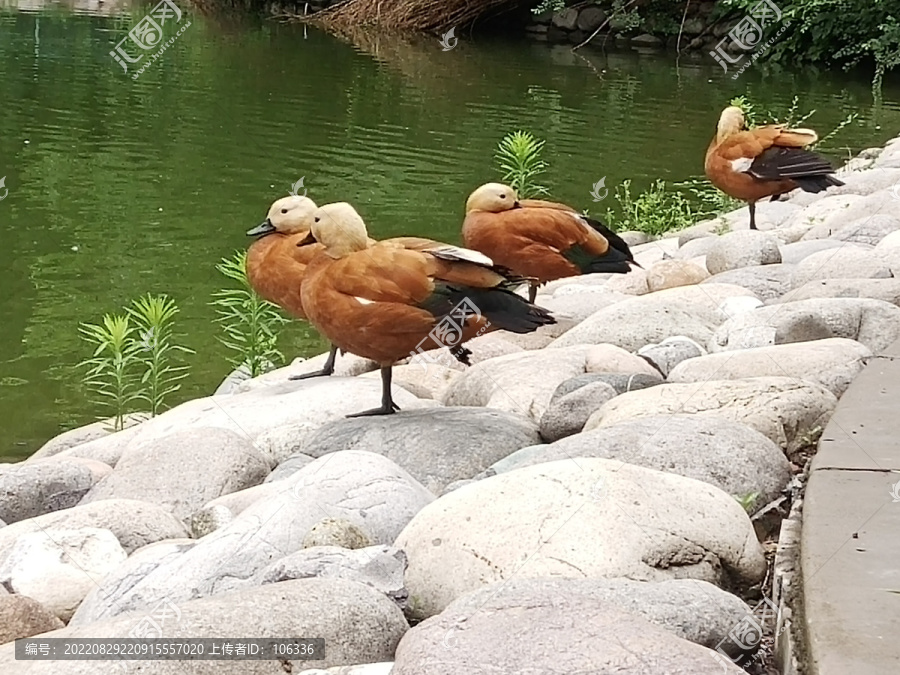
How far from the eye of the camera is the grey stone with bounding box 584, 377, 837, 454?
143 inches

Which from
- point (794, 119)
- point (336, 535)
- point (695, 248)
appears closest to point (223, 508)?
point (336, 535)

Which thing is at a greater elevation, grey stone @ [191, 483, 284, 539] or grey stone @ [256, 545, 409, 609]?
grey stone @ [256, 545, 409, 609]

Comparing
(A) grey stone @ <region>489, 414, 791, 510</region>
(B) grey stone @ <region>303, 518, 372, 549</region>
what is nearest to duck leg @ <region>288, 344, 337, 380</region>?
(A) grey stone @ <region>489, 414, 791, 510</region>

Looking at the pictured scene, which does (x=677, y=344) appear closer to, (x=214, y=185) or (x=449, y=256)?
(x=449, y=256)

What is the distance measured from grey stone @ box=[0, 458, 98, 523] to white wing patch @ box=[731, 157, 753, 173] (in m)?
4.40

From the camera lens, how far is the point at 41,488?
4402mm

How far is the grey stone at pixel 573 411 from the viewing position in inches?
165

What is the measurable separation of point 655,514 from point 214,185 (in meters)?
9.45

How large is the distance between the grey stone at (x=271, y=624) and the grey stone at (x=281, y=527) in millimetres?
320

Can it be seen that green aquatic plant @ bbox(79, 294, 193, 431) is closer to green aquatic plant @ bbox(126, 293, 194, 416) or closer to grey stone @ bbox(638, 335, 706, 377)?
green aquatic plant @ bbox(126, 293, 194, 416)

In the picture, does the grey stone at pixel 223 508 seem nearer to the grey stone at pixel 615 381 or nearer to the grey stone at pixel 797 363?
the grey stone at pixel 615 381

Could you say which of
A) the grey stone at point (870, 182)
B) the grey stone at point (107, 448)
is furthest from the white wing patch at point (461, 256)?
the grey stone at point (870, 182)

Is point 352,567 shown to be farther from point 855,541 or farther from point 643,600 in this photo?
point 855,541

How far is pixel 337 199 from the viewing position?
11.3m
